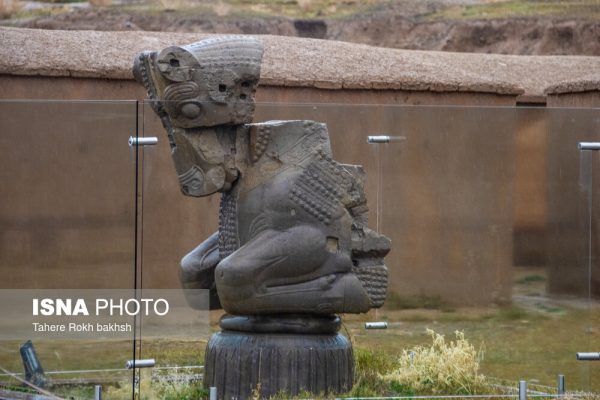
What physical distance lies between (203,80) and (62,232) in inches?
46.2

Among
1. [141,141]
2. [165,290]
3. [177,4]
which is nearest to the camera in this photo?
[141,141]

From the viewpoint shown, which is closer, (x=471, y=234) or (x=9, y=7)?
(x=471, y=234)

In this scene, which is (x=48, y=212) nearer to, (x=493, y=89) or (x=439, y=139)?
(x=439, y=139)

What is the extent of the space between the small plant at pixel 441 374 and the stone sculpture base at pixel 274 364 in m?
0.47

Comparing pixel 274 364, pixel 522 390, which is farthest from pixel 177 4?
pixel 522 390

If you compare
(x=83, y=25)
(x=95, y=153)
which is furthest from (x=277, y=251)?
(x=83, y=25)

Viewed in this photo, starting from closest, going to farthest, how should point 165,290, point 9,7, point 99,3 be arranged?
point 165,290 < point 99,3 < point 9,7

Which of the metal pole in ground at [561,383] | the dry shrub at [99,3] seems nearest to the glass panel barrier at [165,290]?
the metal pole in ground at [561,383]

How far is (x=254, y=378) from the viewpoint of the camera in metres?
6.18

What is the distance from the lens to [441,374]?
21.9 feet

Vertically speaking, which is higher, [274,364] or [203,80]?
[203,80]

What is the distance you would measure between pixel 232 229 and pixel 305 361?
2.54 feet

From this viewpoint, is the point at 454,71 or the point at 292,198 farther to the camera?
the point at 454,71

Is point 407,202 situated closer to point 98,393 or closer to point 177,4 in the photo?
point 98,393
